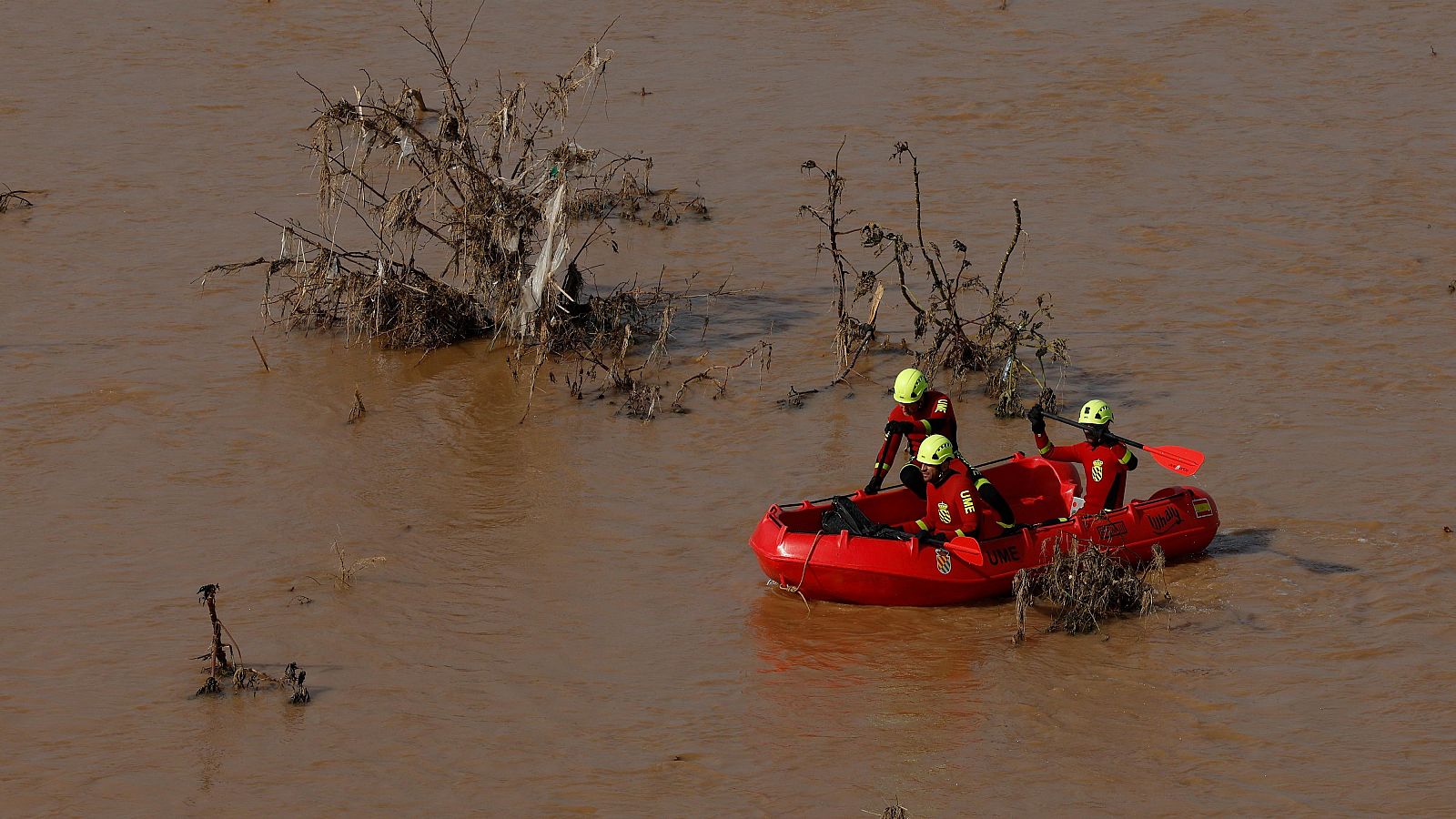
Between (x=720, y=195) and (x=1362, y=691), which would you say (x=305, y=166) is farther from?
(x=1362, y=691)

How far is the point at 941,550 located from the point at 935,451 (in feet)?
2.12

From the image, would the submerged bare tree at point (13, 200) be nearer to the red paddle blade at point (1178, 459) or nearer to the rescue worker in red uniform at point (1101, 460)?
the rescue worker in red uniform at point (1101, 460)

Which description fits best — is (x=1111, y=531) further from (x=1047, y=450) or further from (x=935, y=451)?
(x=935, y=451)

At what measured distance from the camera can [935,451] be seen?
34.8 feet

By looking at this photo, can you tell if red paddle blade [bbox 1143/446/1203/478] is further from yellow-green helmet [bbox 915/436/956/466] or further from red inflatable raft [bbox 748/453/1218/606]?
yellow-green helmet [bbox 915/436/956/466]

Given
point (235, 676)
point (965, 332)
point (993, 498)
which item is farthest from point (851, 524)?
point (965, 332)

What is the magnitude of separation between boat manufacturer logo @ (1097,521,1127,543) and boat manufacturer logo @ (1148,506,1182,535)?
20 cm

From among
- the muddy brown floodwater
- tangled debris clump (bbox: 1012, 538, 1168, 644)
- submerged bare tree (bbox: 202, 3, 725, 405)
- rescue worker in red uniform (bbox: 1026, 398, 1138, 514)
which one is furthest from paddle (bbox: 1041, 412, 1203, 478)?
submerged bare tree (bbox: 202, 3, 725, 405)

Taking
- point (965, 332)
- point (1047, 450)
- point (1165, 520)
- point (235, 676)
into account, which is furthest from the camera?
point (965, 332)

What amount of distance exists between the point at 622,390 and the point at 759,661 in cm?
475

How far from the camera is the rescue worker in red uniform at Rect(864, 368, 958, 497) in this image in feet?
38.0

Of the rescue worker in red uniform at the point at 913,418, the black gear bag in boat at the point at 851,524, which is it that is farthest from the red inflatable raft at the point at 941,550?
the rescue worker in red uniform at the point at 913,418

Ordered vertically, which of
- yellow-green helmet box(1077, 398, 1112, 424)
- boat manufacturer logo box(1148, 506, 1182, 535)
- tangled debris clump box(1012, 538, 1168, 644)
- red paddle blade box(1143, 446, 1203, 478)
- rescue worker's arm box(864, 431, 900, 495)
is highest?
yellow-green helmet box(1077, 398, 1112, 424)

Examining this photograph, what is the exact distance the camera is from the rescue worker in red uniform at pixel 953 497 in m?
10.6
